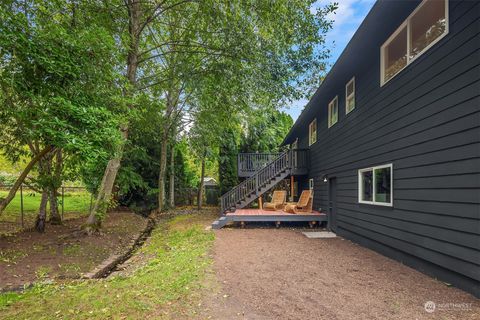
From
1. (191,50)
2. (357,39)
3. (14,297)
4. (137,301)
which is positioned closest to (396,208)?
(357,39)

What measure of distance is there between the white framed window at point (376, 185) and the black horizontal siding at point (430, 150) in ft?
0.50

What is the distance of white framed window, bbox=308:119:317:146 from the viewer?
12.3m

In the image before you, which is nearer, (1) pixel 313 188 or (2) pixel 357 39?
(2) pixel 357 39

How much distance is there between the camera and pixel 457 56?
3.83 m

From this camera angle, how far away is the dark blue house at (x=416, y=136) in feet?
11.9

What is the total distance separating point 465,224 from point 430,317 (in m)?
1.38

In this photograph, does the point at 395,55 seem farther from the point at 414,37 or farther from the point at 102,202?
the point at 102,202

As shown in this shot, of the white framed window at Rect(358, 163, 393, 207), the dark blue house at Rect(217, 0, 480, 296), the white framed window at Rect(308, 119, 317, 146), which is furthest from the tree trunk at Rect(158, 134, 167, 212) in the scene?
the white framed window at Rect(358, 163, 393, 207)

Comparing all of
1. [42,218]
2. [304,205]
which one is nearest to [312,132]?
[304,205]

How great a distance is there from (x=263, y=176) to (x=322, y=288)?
7857 mm

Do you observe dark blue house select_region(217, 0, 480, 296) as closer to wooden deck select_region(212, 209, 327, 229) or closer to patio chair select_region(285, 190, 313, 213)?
wooden deck select_region(212, 209, 327, 229)

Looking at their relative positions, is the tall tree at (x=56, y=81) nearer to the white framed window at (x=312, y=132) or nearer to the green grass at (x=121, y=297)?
the green grass at (x=121, y=297)

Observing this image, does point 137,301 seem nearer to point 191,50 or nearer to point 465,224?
point 465,224

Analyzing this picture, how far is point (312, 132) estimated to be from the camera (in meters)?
12.9
